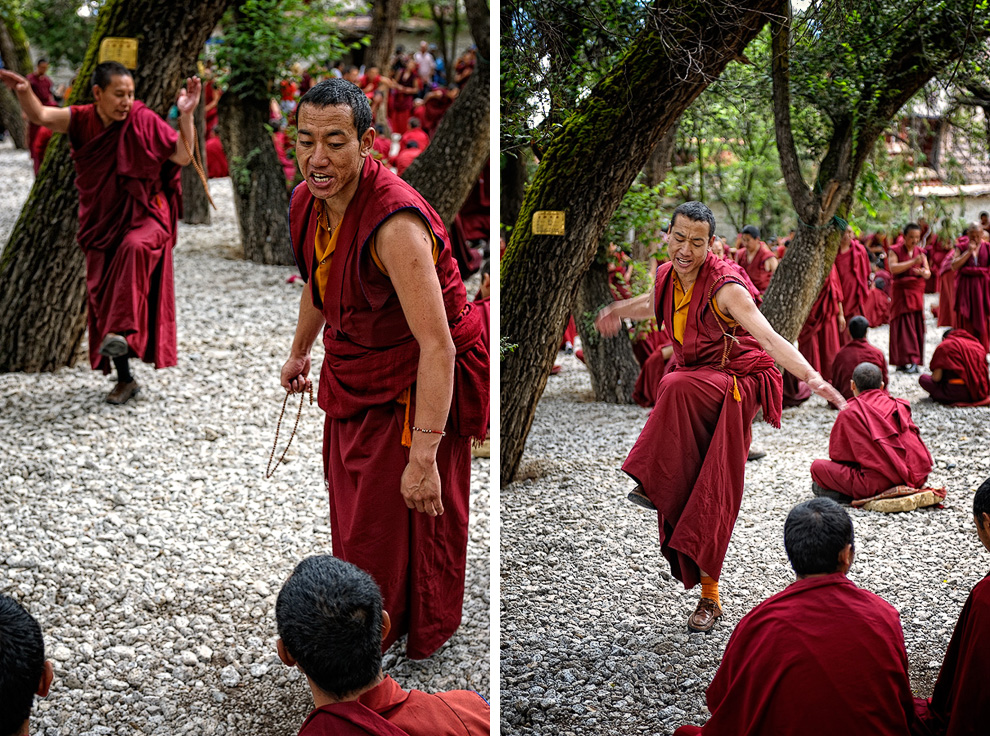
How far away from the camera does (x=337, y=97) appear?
2355 mm

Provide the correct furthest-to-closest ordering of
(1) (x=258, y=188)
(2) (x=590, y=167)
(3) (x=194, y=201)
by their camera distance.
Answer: (3) (x=194, y=201) < (1) (x=258, y=188) < (2) (x=590, y=167)

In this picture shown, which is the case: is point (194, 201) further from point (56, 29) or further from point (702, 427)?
point (702, 427)

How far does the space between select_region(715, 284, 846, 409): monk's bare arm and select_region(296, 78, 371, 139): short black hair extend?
1.05m

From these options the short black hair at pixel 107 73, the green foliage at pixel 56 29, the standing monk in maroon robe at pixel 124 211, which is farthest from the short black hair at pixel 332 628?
the green foliage at pixel 56 29

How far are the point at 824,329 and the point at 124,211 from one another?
3650 mm

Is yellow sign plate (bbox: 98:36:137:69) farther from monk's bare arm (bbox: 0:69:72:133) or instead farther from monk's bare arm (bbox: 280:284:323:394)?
monk's bare arm (bbox: 280:284:323:394)

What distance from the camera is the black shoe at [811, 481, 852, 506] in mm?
2242

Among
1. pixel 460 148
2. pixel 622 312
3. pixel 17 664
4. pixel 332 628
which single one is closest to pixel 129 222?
pixel 460 148

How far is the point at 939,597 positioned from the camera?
2168mm

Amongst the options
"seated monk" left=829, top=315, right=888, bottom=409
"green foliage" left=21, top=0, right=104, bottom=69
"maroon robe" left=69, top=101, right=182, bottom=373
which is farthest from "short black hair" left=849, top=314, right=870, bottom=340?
"green foliage" left=21, top=0, right=104, bottom=69

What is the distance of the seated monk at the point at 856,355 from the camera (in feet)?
7.90

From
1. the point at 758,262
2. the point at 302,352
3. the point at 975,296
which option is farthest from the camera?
the point at 302,352

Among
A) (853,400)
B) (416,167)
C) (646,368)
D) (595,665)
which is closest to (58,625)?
(595,665)

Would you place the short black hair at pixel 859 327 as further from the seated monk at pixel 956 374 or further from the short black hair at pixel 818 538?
the short black hair at pixel 818 538
